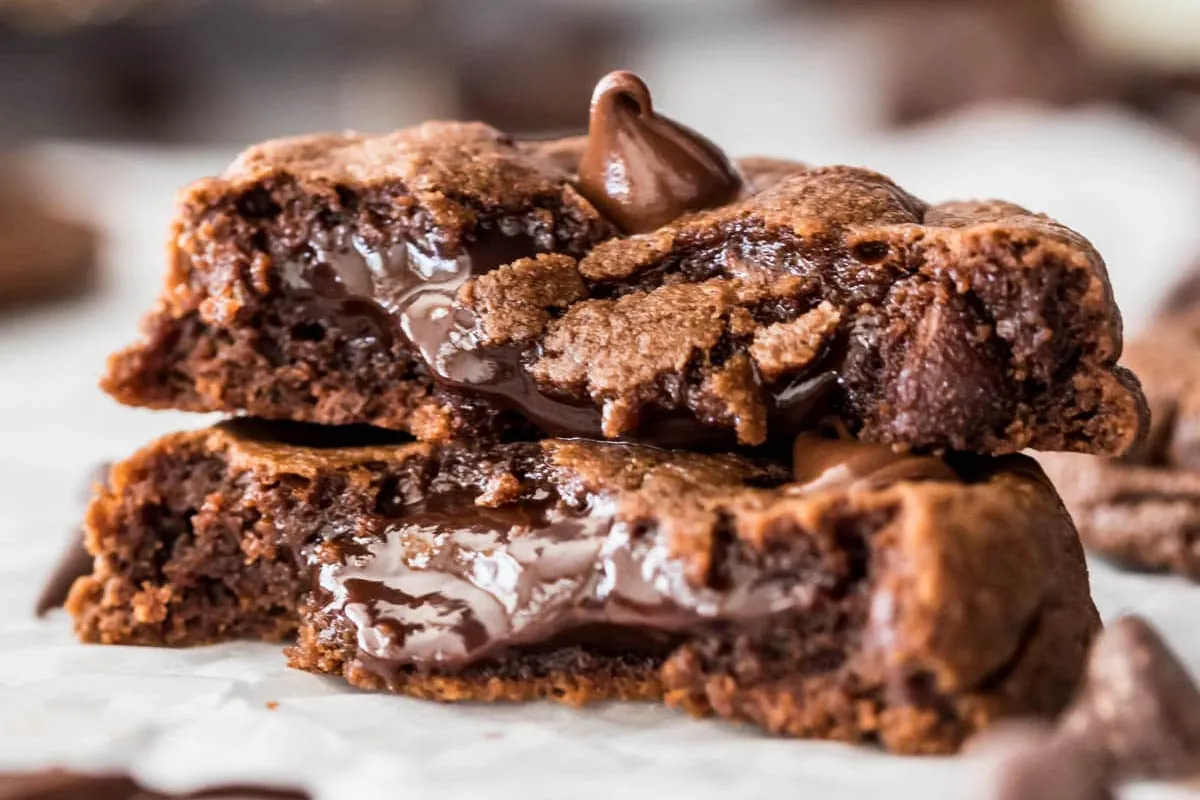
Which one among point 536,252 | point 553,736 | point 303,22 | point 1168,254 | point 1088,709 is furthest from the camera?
A: point 303,22

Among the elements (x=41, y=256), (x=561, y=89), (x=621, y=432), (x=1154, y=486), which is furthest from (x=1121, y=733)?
(x=41, y=256)

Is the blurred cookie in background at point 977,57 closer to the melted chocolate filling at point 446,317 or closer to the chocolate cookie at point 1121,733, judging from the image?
the melted chocolate filling at point 446,317

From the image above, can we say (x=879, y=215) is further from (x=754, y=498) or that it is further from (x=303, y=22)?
(x=303, y=22)

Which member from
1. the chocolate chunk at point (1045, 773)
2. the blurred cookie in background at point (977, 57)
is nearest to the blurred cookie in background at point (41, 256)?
the blurred cookie in background at point (977, 57)

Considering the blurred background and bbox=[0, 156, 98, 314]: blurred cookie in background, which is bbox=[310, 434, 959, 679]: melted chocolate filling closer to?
the blurred background

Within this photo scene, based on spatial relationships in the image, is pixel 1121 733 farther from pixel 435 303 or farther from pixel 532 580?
pixel 435 303

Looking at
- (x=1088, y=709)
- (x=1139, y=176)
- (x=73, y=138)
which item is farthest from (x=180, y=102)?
(x=1088, y=709)

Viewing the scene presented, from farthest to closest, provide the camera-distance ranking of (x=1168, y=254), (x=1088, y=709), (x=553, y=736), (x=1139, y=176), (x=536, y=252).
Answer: (x=1139, y=176) < (x=1168, y=254) < (x=536, y=252) < (x=553, y=736) < (x=1088, y=709)
